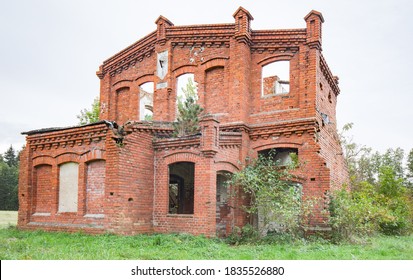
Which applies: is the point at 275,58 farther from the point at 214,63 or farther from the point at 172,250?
the point at 172,250

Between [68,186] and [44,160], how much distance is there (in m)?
1.84

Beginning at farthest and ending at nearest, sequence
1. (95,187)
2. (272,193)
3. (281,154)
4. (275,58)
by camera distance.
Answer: (281,154), (275,58), (95,187), (272,193)

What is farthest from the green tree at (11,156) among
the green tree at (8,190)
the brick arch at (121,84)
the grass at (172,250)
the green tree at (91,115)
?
the grass at (172,250)

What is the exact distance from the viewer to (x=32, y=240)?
40.7 ft

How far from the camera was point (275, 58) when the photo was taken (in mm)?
16156

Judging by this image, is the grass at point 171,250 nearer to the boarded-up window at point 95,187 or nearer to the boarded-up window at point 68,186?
the boarded-up window at point 95,187

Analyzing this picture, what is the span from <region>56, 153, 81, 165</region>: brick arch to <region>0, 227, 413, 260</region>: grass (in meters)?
3.08

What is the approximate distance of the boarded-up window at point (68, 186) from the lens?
15070 mm

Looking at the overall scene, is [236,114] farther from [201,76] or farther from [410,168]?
[410,168]

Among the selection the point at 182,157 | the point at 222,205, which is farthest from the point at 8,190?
the point at 182,157

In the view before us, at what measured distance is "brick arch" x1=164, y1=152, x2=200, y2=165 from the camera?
45.5 feet

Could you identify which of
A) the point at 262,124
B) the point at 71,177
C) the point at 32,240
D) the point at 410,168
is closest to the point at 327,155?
the point at 262,124

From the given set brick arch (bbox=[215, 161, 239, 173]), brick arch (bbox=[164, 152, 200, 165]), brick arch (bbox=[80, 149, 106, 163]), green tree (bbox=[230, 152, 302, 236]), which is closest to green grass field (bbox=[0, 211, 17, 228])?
brick arch (bbox=[80, 149, 106, 163])

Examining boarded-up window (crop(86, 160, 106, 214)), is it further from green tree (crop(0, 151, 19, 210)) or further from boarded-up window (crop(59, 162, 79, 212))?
green tree (crop(0, 151, 19, 210))
